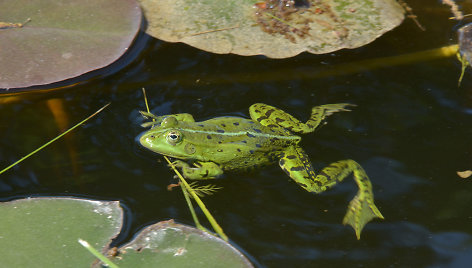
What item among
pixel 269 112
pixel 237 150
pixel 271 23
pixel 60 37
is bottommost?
pixel 237 150

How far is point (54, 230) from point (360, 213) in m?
2.03

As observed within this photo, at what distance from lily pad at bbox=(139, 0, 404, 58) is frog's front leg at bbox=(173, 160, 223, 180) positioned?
43.0 inches

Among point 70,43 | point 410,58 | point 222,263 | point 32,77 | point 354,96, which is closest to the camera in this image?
point 222,263

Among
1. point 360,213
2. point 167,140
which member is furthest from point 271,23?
point 360,213

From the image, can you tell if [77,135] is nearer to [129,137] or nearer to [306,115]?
[129,137]

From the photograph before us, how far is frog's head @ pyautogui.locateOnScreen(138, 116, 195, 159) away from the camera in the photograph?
11.7ft

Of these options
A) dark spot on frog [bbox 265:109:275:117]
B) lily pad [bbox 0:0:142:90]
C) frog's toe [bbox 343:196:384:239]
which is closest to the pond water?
frog's toe [bbox 343:196:384:239]

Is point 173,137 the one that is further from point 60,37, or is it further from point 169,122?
point 60,37

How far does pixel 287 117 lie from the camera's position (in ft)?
12.8

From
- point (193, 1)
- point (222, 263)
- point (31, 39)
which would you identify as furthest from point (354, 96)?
point (31, 39)

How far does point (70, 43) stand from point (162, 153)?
122 cm

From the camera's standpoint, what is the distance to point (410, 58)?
14.8ft

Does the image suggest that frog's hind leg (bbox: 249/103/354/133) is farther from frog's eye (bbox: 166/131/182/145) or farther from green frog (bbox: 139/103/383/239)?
frog's eye (bbox: 166/131/182/145)

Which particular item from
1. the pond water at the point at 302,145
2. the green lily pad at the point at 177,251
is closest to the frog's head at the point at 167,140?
the pond water at the point at 302,145
